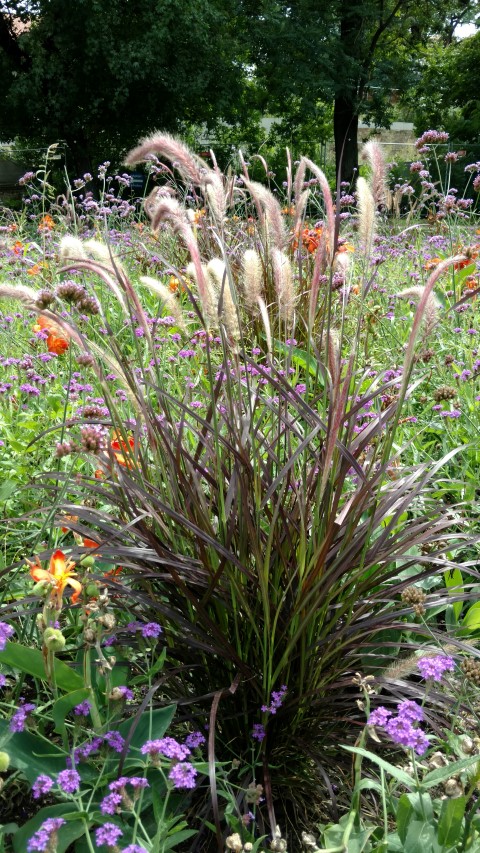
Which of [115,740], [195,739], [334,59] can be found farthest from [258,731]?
[334,59]

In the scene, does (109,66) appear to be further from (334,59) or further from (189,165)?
(189,165)

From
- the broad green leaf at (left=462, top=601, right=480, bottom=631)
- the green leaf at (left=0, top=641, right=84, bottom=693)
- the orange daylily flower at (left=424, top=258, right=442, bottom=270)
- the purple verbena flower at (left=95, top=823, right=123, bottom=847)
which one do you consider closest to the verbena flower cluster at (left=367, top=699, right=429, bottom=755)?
the purple verbena flower at (left=95, top=823, right=123, bottom=847)

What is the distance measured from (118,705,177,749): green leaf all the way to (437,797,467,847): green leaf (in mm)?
427

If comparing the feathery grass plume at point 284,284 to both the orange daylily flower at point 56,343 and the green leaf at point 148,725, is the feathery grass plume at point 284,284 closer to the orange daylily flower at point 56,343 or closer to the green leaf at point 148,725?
the green leaf at point 148,725

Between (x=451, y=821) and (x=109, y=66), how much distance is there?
18.2 metres

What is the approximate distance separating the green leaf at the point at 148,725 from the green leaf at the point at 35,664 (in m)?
0.11

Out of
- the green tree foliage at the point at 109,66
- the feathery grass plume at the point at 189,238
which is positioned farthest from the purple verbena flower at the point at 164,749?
the green tree foliage at the point at 109,66

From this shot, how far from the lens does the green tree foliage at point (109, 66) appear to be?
55.2 ft

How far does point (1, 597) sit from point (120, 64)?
1760 cm

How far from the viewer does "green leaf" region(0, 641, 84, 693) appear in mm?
1156

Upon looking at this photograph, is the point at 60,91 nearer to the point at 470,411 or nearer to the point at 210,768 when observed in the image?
the point at 470,411

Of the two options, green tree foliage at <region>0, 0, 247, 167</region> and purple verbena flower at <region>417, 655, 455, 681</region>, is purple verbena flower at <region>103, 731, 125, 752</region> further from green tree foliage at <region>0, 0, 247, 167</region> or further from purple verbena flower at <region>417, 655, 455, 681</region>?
green tree foliage at <region>0, 0, 247, 167</region>

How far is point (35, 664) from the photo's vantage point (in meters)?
1.18

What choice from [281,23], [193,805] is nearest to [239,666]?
[193,805]
